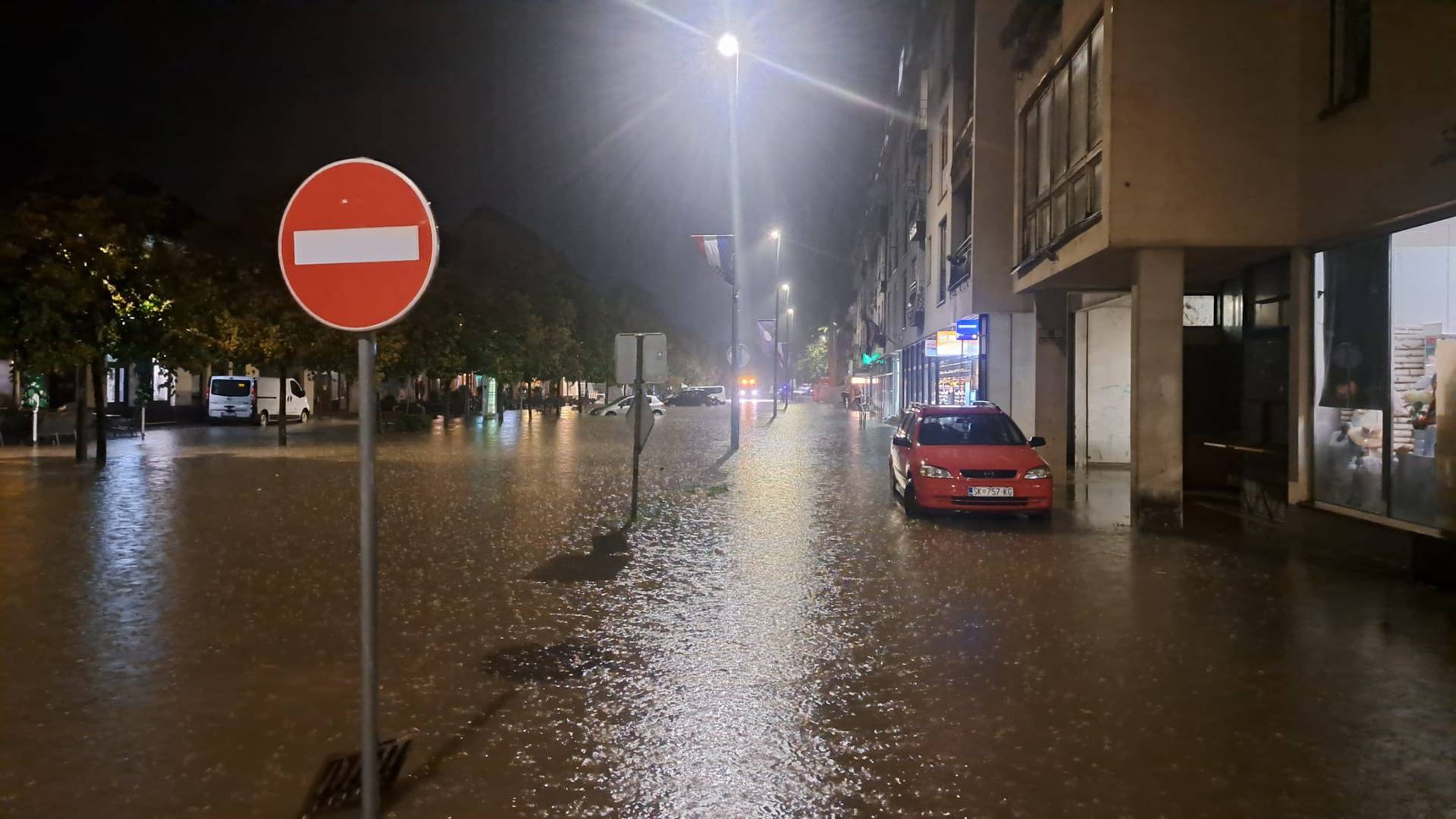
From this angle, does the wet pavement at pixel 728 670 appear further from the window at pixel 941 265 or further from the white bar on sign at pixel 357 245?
the window at pixel 941 265

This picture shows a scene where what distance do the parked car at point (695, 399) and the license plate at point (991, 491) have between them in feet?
241

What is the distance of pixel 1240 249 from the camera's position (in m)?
13.1

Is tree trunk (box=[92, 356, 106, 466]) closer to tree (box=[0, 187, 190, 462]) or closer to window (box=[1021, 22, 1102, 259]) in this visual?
tree (box=[0, 187, 190, 462])

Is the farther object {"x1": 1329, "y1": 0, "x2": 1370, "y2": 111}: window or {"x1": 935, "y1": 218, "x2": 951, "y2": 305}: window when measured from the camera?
{"x1": 935, "y1": 218, "x2": 951, "y2": 305}: window

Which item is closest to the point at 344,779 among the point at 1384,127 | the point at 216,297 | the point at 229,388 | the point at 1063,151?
the point at 1384,127

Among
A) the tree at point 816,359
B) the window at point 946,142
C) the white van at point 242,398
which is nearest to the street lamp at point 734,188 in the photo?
the window at point 946,142

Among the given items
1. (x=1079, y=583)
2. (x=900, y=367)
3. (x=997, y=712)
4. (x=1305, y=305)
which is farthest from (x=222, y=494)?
(x=900, y=367)

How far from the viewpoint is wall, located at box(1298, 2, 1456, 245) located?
35.1 ft

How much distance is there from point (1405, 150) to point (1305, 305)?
229 cm

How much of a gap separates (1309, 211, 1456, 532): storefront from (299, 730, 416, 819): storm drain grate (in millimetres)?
9774

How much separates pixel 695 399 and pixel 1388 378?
3082 inches


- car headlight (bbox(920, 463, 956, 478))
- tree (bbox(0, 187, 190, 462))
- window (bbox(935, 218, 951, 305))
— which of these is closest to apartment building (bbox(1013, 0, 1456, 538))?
car headlight (bbox(920, 463, 956, 478))

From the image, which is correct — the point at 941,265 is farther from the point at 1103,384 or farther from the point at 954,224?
the point at 1103,384

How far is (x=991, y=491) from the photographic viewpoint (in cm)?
1373
